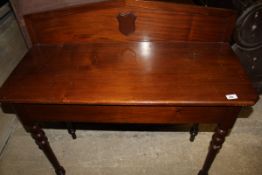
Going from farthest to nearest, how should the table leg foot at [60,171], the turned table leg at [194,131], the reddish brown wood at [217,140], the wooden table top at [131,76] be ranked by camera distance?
1. the turned table leg at [194,131]
2. the table leg foot at [60,171]
3. the reddish brown wood at [217,140]
4. the wooden table top at [131,76]

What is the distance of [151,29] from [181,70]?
12.1 inches

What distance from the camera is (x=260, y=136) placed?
1725 millimetres

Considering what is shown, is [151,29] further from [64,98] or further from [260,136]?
[260,136]

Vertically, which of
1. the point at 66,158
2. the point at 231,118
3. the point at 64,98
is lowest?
the point at 66,158

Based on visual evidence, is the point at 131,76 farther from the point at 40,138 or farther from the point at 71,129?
the point at 71,129

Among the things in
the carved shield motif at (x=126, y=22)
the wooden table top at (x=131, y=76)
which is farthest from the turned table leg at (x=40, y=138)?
the carved shield motif at (x=126, y=22)

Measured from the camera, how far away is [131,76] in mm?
1068

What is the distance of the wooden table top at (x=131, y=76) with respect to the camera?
0.96m

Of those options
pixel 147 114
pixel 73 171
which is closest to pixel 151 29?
pixel 147 114

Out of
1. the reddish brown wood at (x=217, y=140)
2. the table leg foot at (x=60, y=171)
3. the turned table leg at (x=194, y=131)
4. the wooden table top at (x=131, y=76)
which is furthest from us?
the turned table leg at (x=194, y=131)

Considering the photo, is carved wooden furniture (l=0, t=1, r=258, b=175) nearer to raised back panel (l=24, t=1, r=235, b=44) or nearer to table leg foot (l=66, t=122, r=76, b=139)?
raised back panel (l=24, t=1, r=235, b=44)

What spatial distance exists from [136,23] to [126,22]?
54mm

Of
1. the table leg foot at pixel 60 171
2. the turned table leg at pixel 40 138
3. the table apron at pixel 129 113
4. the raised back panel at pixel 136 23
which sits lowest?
the table leg foot at pixel 60 171

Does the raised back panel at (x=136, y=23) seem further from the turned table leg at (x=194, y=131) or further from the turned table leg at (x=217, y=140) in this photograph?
the turned table leg at (x=194, y=131)
